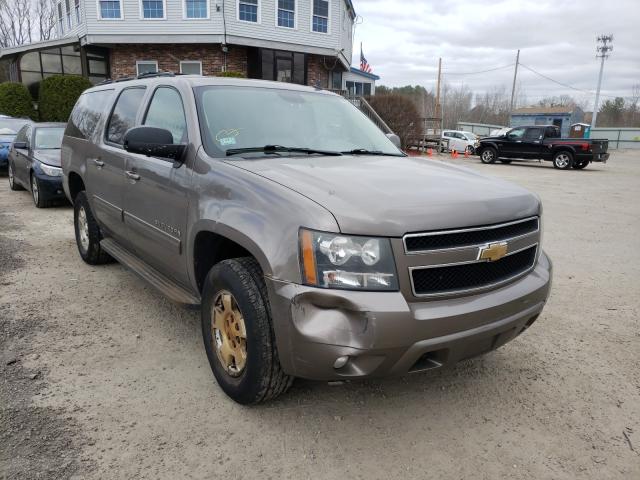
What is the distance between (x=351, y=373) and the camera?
2314 mm

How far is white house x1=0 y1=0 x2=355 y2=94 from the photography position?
21.3 m

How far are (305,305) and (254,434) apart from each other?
34.0 inches

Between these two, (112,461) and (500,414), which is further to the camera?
(500,414)

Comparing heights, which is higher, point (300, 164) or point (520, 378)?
point (300, 164)

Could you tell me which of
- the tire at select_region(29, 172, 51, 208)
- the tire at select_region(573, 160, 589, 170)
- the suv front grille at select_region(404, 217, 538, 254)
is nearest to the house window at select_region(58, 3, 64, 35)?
the tire at select_region(29, 172, 51, 208)

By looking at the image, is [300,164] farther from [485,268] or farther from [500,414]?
[500,414]

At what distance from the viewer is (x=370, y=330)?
2.21 m

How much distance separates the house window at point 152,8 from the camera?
21266 millimetres

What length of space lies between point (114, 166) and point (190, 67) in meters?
20.5

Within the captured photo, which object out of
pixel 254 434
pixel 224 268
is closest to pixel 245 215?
pixel 224 268

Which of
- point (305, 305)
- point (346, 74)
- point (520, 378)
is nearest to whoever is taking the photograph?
point (305, 305)

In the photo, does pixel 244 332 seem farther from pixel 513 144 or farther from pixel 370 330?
pixel 513 144

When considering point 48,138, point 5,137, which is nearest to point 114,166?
point 48,138

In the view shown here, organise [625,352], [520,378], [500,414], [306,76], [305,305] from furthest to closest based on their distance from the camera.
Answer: [306,76]
[625,352]
[520,378]
[500,414]
[305,305]
